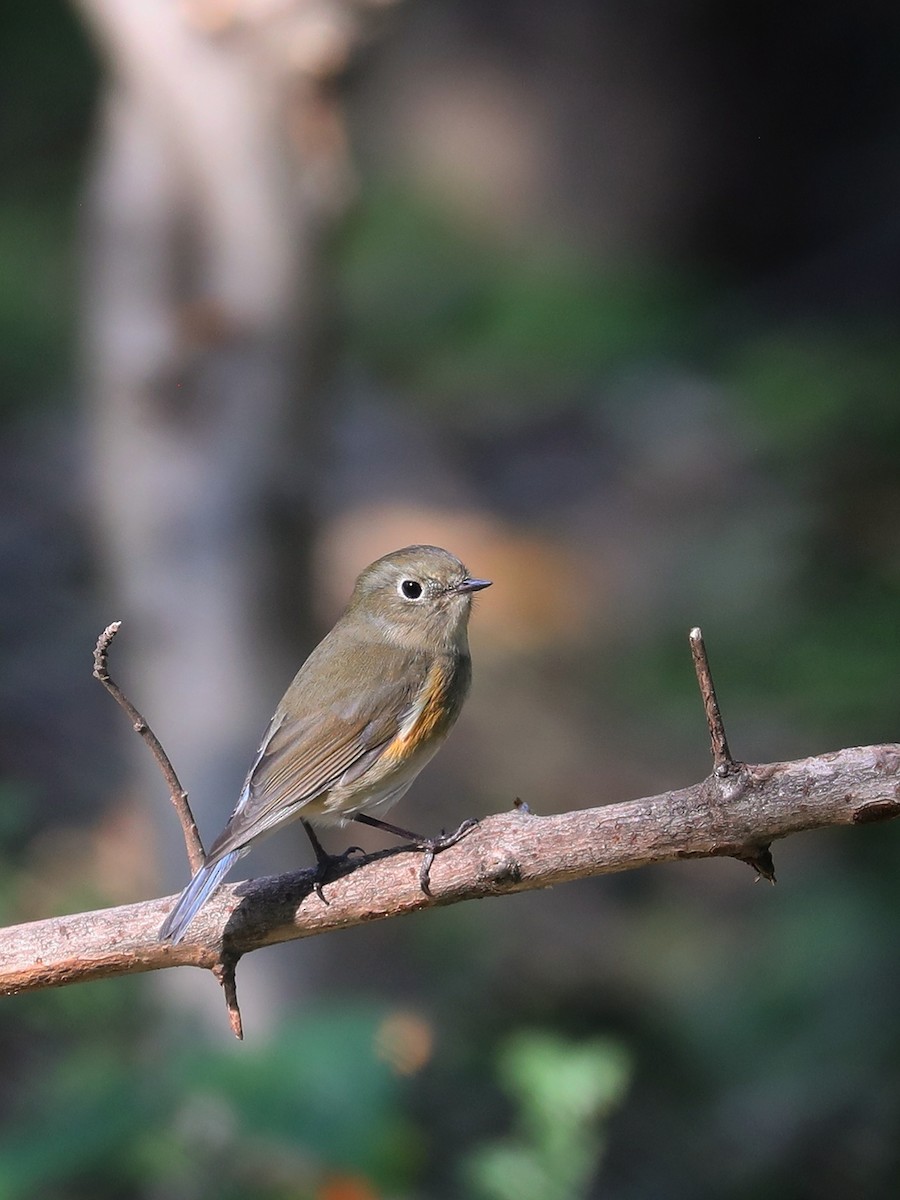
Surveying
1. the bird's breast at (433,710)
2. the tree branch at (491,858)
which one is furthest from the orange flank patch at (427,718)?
the tree branch at (491,858)

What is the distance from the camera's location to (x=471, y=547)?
27.8 ft

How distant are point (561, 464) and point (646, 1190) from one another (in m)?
5.61

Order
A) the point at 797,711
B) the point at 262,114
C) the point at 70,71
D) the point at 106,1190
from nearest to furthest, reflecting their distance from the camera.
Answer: the point at 106,1190 < the point at 262,114 < the point at 797,711 < the point at 70,71

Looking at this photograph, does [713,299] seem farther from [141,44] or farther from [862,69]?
[141,44]

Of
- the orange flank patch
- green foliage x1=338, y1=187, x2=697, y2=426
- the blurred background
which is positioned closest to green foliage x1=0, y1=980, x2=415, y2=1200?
the blurred background

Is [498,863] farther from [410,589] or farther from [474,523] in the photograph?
[474,523]

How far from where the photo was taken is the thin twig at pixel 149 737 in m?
2.31

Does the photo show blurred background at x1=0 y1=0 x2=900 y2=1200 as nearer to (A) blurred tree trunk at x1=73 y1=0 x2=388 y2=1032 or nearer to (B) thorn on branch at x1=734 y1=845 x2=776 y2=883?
(A) blurred tree trunk at x1=73 y1=0 x2=388 y2=1032

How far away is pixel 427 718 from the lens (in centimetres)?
309

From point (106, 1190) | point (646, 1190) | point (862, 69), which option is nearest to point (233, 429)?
point (106, 1190)

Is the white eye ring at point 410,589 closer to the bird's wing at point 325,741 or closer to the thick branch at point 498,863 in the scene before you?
the bird's wing at point 325,741

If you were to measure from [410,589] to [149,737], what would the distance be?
95cm

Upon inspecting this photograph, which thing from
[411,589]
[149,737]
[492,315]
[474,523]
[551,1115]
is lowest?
[551,1115]

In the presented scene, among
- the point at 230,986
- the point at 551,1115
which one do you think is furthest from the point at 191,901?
the point at 551,1115
